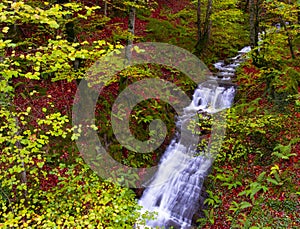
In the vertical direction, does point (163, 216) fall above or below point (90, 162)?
below

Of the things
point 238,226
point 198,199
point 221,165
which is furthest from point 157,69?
point 238,226

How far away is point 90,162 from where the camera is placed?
7.80 meters

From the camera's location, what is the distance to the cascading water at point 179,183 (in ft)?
25.4

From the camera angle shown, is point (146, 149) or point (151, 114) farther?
point (151, 114)

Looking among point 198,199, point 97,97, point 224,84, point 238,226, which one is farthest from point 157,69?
point 238,226

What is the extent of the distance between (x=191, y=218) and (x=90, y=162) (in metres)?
3.74

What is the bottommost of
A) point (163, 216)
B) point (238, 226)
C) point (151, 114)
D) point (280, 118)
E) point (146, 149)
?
point (163, 216)

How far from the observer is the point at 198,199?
7938 mm

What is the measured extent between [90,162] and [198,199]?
151 inches

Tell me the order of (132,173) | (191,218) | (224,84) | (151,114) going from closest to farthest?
1. (191,218)
2. (132,173)
3. (151,114)
4. (224,84)

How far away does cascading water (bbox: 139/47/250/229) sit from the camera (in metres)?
7.73

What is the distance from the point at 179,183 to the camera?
28.3 feet

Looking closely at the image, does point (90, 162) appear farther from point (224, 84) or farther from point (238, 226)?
point (224, 84)

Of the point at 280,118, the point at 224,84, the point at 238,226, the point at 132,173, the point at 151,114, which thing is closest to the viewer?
the point at 238,226
